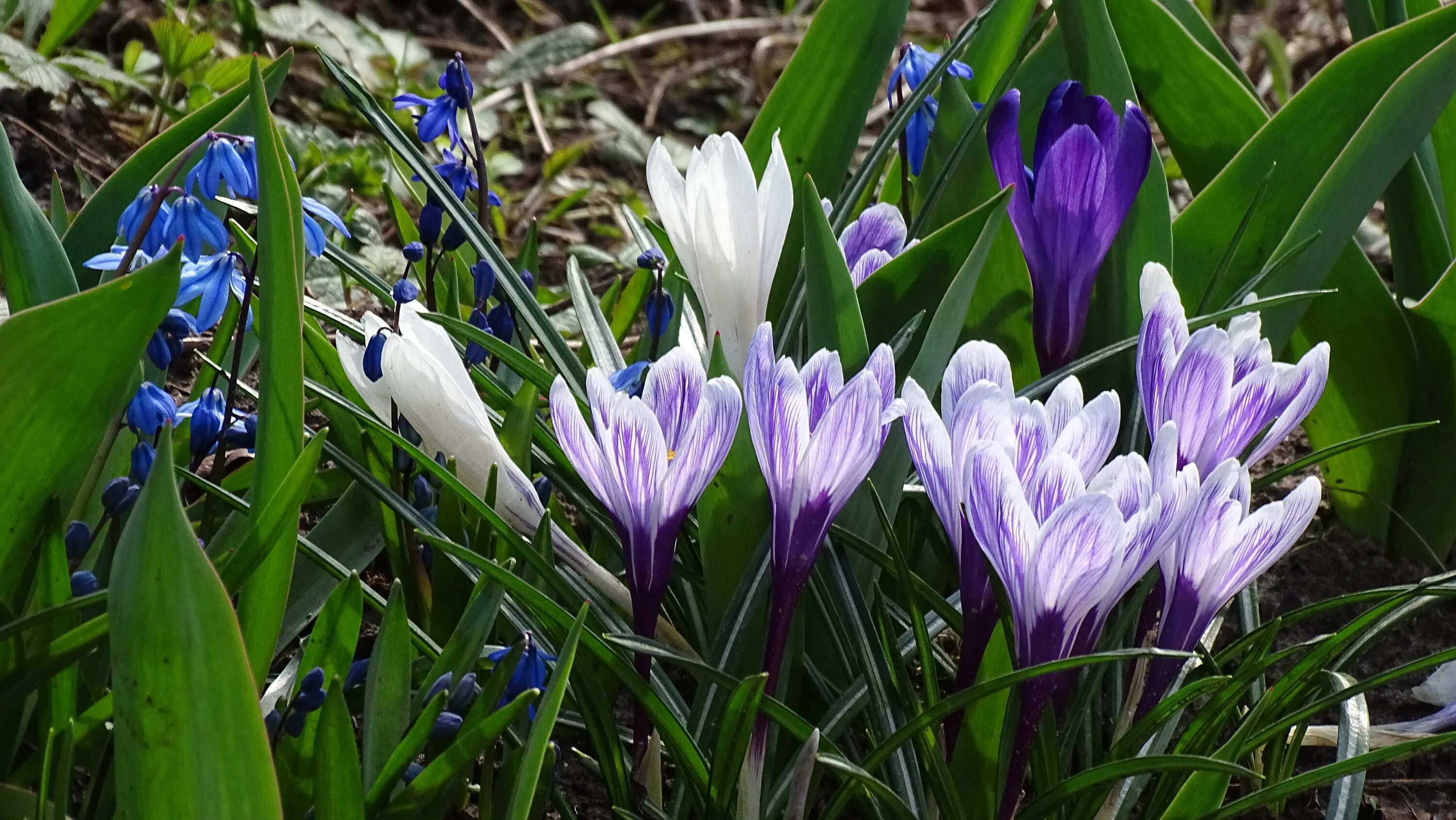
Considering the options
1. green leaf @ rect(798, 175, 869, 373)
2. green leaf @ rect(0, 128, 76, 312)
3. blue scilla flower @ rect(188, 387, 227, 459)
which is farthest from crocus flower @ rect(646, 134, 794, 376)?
green leaf @ rect(0, 128, 76, 312)

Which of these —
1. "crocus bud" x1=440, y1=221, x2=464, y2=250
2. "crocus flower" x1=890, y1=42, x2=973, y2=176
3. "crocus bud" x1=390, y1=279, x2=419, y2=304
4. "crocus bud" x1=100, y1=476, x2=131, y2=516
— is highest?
"crocus flower" x1=890, y1=42, x2=973, y2=176

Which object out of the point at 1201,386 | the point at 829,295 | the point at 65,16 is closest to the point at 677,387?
the point at 829,295

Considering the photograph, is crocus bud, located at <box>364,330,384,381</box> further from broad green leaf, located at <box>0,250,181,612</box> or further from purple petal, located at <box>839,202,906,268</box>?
purple petal, located at <box>839,202,906,268</box>

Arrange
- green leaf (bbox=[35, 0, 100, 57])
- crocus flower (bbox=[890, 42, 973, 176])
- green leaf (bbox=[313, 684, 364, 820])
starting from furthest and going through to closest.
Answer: green leaf (bbox=[35, 0, 100, 57])
crocus flower (bbox=[890, 42, 973, 176])
green leaf (bbox=[313, 684, 364, 820])

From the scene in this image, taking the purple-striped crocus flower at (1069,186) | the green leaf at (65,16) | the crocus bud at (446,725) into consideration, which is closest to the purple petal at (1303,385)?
the purple-striped crocus flower at (1069,186)

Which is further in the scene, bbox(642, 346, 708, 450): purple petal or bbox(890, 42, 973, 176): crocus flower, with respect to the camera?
bbox(890, 42, 973, 176): crocus flower

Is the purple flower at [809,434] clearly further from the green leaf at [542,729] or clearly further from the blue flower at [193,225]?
the blue flower at [193,225]
